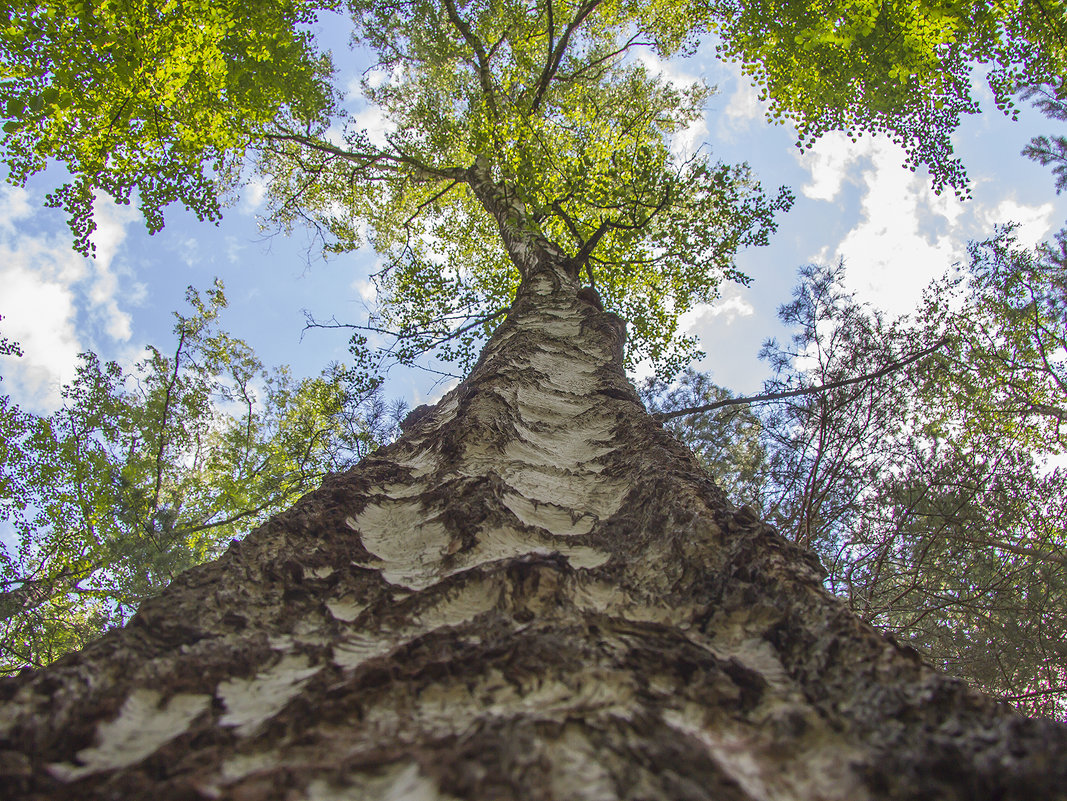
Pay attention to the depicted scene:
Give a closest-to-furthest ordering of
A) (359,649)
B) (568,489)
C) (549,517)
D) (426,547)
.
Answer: (359,649)
(426,547)
(549,517)
(568,489)

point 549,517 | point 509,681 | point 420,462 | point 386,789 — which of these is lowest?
point 386,789

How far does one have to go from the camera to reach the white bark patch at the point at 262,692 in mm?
733

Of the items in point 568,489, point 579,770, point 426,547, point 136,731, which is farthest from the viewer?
point 568,489

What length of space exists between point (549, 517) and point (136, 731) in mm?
924

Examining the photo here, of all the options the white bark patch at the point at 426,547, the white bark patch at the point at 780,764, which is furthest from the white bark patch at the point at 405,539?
the white bark patch at the point at 780,764

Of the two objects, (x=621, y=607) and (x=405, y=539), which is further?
(x=405, y=539)

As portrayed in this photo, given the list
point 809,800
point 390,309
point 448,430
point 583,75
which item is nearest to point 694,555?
point 809,800

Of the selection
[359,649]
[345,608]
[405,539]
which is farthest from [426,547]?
[359,649]

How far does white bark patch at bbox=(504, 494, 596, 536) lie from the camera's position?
1355 mm

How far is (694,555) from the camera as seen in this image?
1.15 meters

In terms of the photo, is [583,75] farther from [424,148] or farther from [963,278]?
[963,278]

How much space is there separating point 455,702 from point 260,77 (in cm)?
667

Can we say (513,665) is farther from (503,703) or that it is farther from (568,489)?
(568,489)

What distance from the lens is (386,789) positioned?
0.61m
